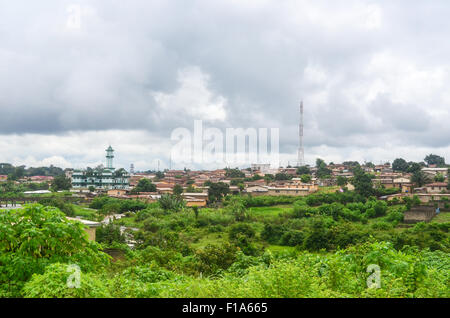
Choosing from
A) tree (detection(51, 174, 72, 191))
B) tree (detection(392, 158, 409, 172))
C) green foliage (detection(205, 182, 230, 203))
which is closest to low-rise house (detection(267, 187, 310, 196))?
green foliage (detection(205, 182, 230, 203))

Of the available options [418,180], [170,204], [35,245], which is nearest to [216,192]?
[170,204]

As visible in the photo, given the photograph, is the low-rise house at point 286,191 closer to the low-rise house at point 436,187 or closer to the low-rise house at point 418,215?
the low-rise house at point 436,187

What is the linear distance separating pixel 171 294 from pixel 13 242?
311 centimetres

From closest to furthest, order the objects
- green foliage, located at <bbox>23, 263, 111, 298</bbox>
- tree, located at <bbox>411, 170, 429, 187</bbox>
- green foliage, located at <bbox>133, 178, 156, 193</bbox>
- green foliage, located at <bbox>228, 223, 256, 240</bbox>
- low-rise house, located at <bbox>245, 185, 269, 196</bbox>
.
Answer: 1. green foliage, located at <bbox>23, 263, 111, 298</bbox>
2. green foliage, located at <bbox>228, 223, 256, 240</bbox>
3. tree, located at <bbox>411, 170, 429, 187</bbox>
4. low-rise house, located at <bbox>245, 185, 269, 196</bbox>
5. green foliage, located at <bbox>133, 178, 156, 193</bbox>

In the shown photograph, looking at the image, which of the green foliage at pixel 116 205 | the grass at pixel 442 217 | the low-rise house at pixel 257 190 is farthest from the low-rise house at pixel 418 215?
the green foliage at pixel 116 205

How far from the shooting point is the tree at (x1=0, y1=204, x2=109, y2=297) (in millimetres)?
5976

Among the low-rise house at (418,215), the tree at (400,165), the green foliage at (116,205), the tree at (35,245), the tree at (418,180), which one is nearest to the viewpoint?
the tree at (35,245)

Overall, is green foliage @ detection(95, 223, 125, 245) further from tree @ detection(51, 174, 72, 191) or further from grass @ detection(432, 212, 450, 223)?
tree @ detection(51, 174, 72, 191)

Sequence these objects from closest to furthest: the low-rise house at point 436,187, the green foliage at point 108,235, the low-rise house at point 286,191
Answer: the green foliage at point 108,235, the low-rise house at point 436,187, the low-rise house at point 286,191

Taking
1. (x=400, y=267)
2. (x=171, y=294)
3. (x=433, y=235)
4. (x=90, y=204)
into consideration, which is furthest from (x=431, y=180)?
(x=171, y=294)

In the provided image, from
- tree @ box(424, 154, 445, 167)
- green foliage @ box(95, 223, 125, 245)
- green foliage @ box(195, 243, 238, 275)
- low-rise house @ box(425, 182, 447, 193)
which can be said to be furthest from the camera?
tree @ box(424, 154, 445, 167)

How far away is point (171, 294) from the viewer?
5.09 metres

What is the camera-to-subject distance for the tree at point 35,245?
598 centimetres
